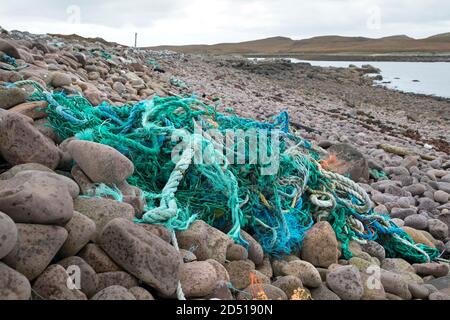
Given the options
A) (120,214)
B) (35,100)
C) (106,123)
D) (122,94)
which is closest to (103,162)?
(120,214)

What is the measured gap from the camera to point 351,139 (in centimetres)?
815

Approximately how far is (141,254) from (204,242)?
59 cm

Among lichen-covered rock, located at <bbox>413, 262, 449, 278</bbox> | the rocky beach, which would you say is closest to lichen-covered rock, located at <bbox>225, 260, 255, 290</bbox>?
the rocky beach

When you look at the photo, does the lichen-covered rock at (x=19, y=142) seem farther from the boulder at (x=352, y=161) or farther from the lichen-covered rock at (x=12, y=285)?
the boulder at (x=352, y=161)

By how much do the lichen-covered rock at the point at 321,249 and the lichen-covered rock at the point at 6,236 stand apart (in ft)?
5.99

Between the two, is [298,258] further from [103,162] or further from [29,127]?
[29,127]

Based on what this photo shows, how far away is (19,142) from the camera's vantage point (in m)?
2.46

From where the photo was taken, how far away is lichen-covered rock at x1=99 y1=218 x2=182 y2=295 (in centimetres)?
194

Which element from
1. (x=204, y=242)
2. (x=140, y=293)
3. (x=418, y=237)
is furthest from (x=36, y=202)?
(x=418, y=237)

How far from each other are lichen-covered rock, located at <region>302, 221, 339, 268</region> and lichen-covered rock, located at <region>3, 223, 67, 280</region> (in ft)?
5.24

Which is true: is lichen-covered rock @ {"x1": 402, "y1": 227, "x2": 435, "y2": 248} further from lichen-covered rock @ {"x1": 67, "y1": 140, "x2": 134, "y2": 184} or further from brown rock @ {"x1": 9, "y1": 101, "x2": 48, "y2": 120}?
brown rock @ {"x1": 9, "y1": 101, "x2": 48, "y2": 120}

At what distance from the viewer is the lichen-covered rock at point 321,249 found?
290cm

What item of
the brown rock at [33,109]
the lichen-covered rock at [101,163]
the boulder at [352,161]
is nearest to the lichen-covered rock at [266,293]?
the lichen-covered rock at [101,163]
